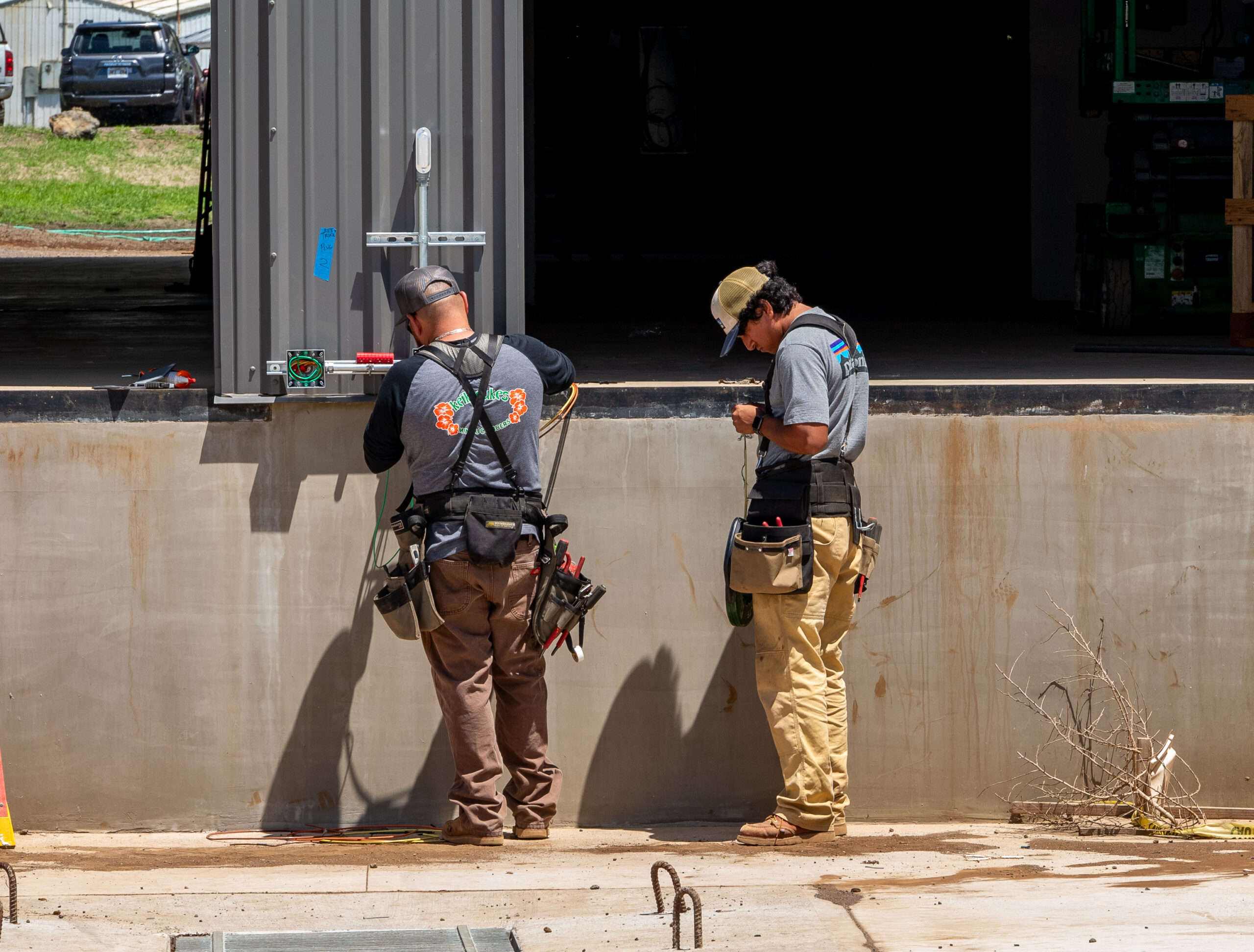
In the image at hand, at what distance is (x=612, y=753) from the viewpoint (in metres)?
6.18

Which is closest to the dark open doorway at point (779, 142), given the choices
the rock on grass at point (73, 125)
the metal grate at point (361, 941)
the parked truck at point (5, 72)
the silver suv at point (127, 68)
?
the metal grate at point (361, 941)

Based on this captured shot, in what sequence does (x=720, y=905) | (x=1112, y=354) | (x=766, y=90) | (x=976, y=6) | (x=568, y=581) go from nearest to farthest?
(x=720, y=905)
(x=568, y=581)
(x=1112, y=354)
(x=976, y=6)
(x=766, y=90)

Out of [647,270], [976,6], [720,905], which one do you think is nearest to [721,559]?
[720,905]

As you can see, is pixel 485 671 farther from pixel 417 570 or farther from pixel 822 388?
pixel 822 388

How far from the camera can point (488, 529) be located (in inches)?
214

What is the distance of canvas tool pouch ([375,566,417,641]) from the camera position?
5449 mm

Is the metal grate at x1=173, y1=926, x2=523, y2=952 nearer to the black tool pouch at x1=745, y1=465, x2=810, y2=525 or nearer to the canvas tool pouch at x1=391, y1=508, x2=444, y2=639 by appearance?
the canvas tool pouch at x1=391, y1=508, x2=444, y2=639

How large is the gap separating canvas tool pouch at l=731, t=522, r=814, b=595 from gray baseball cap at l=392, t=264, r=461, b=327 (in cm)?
136

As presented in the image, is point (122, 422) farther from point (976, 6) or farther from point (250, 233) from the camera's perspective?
point (976, 6)

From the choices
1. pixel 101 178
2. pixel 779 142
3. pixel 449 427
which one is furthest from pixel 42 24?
pixel 449 427

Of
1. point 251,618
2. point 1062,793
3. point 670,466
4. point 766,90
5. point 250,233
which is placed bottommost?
point 1062,793

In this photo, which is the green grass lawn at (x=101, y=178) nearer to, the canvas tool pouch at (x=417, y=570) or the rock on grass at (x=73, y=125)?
the rock on grass at (x=73, y=125)

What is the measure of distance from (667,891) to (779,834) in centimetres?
79

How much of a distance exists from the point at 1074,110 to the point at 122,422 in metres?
9.59
